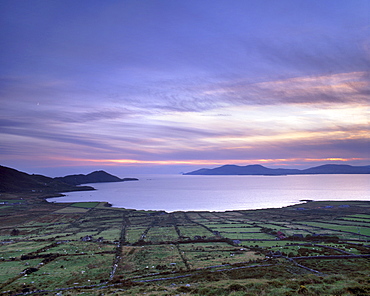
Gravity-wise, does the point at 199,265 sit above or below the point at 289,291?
below

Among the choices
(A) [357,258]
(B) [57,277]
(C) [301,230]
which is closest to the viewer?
(B) [57,277]

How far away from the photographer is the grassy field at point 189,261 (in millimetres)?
19469

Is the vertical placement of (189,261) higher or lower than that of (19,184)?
lower

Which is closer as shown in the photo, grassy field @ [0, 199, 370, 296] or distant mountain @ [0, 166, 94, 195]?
grassy field @ [0, 199, 370, 296]

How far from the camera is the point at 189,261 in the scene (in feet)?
96.7

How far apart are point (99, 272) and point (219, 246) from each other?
1842 centimetres

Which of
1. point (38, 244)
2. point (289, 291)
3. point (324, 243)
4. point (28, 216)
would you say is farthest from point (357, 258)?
point (28, 216)

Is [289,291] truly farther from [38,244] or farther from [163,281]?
[38,244]

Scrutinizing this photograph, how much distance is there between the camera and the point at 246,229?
169 feet

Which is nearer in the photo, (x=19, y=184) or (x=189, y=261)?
(x=189, y=261)

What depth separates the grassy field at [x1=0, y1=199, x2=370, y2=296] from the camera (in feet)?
63.9

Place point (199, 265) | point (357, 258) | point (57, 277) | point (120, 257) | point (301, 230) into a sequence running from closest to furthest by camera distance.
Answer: point (57, 277)
point (199, 265)
point (357, 258)
point (120, 257)
point (301, 230)

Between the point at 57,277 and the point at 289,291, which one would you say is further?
the point at 57,277

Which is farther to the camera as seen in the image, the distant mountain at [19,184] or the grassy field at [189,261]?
the distant mountain at [19,184]
